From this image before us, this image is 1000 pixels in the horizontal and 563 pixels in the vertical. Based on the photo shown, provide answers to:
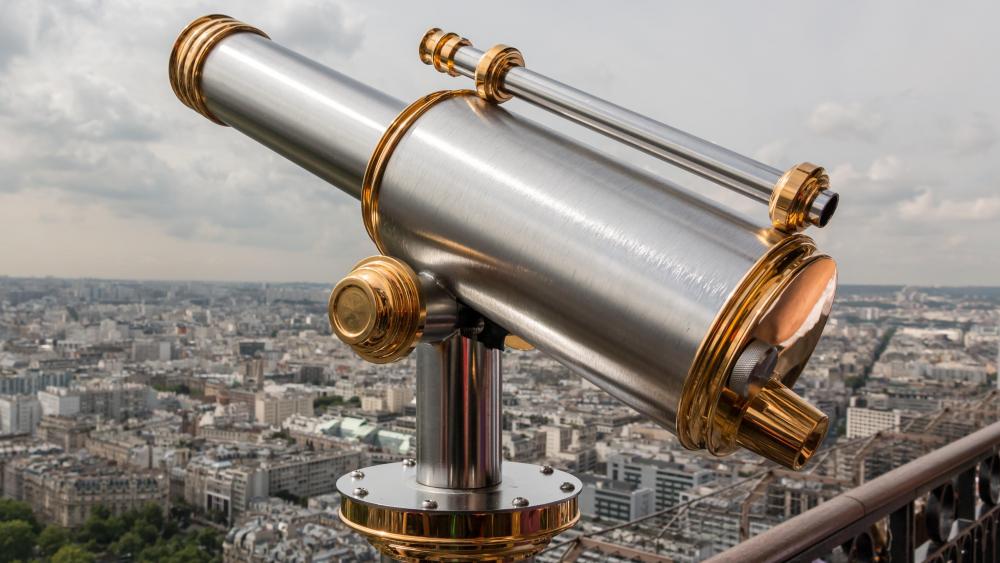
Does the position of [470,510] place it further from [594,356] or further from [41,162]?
[41,162]

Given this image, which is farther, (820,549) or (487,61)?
(820,549)

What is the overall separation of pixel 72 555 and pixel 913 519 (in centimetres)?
226

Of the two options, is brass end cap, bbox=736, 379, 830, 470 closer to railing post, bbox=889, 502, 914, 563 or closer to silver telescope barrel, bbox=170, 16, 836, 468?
silver telescope barrel, bbox=170, 16, 836, 468

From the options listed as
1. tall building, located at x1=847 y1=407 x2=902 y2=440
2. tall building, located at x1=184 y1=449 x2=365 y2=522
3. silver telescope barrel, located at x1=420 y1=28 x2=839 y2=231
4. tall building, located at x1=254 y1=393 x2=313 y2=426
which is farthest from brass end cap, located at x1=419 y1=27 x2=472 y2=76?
tall building, located at x1=847 y1=407 x2=902 y2=440

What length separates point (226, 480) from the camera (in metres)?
3.07

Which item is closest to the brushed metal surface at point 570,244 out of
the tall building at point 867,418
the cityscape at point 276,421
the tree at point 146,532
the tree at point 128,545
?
the cityscape at point 276,421

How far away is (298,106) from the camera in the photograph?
68cm

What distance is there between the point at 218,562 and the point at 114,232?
1.92m

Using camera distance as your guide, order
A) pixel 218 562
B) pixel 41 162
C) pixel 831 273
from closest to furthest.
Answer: pixel 831 273
pixel 218 562
pixel 41 162

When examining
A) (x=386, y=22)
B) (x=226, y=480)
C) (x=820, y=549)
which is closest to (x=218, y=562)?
(x=226, y=480)

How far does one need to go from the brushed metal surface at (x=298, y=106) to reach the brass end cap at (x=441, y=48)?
0.23 feet

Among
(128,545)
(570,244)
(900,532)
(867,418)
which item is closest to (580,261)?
(570,244)

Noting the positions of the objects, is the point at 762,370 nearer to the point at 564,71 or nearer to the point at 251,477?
the point at 564,71

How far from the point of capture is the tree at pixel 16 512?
267 centimetres
